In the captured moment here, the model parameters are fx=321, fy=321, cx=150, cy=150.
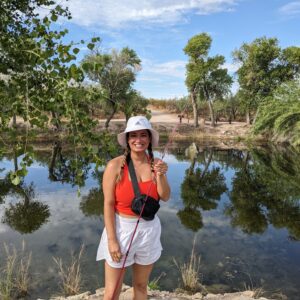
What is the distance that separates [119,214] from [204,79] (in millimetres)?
49267

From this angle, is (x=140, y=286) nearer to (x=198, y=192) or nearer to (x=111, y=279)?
(x=111, y=279)

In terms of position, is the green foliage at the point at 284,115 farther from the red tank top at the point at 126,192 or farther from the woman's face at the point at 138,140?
the red tank top at the point at 126,192

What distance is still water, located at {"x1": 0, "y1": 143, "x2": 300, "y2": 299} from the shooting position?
8.34 meters

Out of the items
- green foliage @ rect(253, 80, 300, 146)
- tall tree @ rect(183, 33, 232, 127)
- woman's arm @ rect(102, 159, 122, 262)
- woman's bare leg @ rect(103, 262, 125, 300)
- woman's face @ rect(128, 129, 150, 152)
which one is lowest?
woman's bare leg @ rect(103, 262, 125, 300)

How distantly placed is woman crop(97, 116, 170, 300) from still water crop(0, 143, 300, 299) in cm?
412

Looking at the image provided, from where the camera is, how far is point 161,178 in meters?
3.55

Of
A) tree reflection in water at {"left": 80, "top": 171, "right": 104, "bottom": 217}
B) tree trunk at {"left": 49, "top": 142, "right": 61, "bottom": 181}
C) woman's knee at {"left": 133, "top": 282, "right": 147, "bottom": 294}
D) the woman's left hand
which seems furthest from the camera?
tree trunk at {"left": 49, "top": 142, "right": 61, "bottom": 181}

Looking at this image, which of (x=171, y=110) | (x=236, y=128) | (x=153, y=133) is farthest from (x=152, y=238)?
(x=171, y=110)

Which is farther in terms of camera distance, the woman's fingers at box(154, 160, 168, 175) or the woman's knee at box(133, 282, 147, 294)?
the woman's knee at box(133, 282, 147, 294)

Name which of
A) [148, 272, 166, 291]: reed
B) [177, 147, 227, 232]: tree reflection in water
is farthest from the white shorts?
[177, 147, 227, 232]: tree reflection in water

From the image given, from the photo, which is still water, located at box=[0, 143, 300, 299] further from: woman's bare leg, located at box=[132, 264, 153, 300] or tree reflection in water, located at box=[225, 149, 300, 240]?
woman's bare leg, located at box=[132, 264, 153, 300]

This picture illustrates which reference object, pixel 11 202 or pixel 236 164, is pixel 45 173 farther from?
pixel 236 164

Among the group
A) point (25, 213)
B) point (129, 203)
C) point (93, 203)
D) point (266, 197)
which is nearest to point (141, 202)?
point (129, 203)

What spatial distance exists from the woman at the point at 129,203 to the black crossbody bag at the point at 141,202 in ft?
0.17
